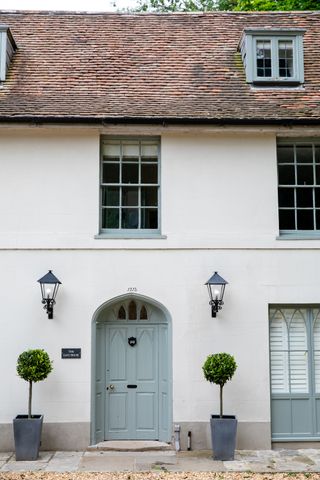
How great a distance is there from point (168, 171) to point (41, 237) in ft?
9.54

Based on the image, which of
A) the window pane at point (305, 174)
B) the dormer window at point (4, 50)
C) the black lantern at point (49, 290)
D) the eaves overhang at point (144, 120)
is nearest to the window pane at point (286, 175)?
the window pane at point (305, 174)

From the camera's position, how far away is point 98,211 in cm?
1165

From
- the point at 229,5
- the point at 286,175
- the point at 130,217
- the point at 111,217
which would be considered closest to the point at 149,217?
the point at 130,217

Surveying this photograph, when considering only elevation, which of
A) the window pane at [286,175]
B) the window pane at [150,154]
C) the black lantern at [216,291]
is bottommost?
the black lantern at [216,291]

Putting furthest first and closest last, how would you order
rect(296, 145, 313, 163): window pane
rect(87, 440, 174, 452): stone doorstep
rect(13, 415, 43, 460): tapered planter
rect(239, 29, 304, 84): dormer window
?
1. rect(239, 29, 304, 84): dormer window
2. rect(296, 145, 313, 163): window pane
3. rect(87, 440, 174, 452): stone doorstep
4. rect(13, 415, 43, 460): tapered planter

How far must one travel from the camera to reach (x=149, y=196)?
12.0 metres

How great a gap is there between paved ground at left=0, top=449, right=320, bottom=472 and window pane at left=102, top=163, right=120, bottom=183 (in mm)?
5444

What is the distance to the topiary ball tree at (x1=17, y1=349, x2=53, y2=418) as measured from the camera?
10.4 metres

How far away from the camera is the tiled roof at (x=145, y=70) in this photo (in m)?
11.7

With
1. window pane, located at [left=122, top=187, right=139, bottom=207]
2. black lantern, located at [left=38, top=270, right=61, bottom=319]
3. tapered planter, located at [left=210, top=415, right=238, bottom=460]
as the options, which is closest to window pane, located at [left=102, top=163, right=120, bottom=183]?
window pane, located at [left=122, top=187, right=139, bottom=207]

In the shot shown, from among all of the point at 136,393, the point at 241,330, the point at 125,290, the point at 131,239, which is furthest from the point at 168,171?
the point at 136,393

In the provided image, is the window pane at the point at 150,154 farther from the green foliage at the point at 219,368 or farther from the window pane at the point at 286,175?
the green foliage at the point at 219,368

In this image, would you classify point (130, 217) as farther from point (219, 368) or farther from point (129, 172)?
point (219, 368)

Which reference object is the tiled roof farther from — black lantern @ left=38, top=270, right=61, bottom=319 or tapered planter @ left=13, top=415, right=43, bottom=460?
tapered planter @ left=13, top=415, right=43, bottom=460
